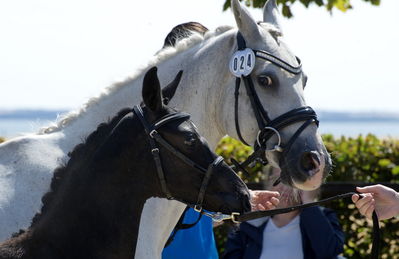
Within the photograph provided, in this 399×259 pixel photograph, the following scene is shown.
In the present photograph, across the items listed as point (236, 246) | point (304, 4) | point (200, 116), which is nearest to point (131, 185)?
point (200, 116)

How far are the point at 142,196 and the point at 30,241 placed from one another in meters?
0.53

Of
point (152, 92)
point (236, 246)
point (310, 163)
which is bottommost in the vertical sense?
point (236, 246)

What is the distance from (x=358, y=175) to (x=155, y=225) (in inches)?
167

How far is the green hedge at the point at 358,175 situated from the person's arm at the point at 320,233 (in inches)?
68.0

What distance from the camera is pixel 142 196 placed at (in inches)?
124

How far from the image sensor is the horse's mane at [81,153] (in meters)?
3.23

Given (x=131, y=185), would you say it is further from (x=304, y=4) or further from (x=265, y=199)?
(x=304, y=4)

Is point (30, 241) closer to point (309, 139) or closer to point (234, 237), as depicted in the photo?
point (309, 139)

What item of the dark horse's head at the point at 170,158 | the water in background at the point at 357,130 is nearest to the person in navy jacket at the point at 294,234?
the dark horse's head at the point at 170,158

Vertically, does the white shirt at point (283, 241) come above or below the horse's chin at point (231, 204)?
below

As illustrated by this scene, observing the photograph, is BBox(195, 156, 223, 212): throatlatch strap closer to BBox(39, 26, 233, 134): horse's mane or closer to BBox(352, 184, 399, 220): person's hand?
BBox(352, 184, 399, 220): person's hand

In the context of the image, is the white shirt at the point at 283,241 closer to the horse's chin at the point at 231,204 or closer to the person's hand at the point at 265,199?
the person's hand at the point at 265,199

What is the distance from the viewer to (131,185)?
123 inches

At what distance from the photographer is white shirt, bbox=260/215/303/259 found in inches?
212
